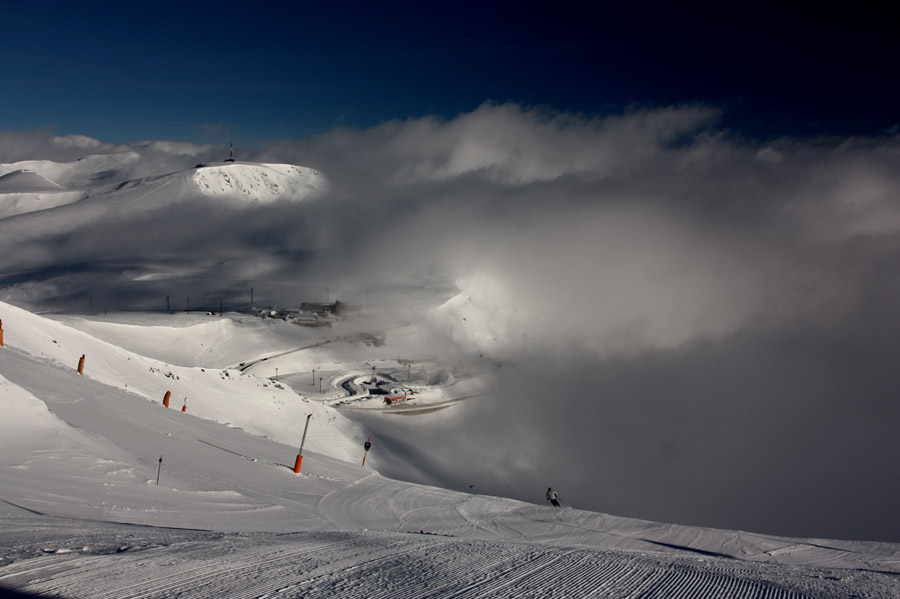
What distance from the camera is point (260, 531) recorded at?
9680mm

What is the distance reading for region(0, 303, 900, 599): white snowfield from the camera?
561cm

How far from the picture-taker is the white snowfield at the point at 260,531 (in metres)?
5.61

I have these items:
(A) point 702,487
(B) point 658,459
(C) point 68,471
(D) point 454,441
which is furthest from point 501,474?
(C) point 68,471

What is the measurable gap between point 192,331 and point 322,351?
15.0 metres

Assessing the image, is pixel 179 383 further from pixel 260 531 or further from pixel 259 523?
pixel 260 531

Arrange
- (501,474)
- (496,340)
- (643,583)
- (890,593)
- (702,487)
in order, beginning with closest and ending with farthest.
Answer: (643,583)
(890,593)
(501,474)
(702,487)
(496,340)

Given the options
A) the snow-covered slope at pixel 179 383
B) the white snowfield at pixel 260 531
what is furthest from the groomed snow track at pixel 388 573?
the snow-covered slope at pixel 179 383

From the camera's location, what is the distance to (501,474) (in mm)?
40625

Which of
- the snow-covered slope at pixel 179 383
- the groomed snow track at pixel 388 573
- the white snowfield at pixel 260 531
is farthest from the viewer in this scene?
the snow-covered slope at pixel 179 383

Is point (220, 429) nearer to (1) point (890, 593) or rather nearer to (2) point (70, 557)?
(2) point (70, 557)

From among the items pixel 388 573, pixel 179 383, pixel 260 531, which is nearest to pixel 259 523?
pixel 260 531

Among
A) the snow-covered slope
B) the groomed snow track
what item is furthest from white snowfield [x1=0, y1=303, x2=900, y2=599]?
the snow-covered slope

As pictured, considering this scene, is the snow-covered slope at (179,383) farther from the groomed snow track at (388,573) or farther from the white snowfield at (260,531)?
the groomed snow track at (388,573)

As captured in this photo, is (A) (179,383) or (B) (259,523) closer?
(B) (259,523)
